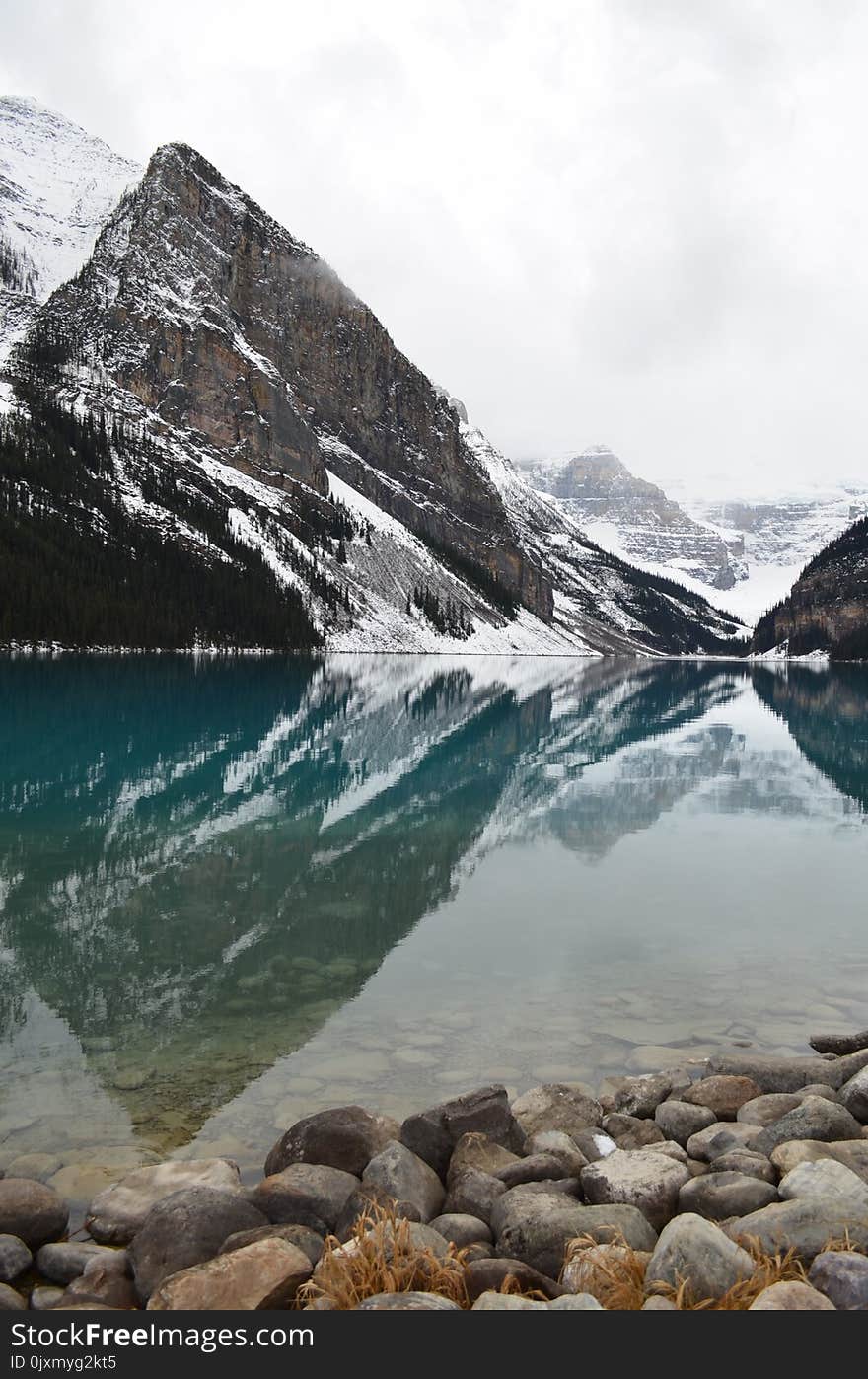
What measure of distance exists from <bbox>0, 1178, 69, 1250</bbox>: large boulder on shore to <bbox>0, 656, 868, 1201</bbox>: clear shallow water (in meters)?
0.66

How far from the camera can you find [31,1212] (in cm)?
694

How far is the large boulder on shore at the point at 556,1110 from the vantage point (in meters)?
8.79

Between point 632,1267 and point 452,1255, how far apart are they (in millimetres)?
1269

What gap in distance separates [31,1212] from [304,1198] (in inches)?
87.1

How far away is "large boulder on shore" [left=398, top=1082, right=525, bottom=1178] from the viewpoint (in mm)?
8109

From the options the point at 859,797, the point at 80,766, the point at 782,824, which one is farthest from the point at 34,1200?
the point at 859,797

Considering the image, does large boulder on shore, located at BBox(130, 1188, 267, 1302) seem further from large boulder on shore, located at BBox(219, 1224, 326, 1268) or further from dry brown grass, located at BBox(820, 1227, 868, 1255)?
dry brown grass, located at BBox(820, 1227, 868, 1255)

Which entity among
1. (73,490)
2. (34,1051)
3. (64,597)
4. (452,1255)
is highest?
(73,490)

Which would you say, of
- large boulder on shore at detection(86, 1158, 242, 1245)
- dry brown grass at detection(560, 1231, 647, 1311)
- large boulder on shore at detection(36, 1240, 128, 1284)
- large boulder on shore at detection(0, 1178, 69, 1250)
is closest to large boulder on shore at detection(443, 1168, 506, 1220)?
dry brown grass at detection(560, 1231, 647, 1311)

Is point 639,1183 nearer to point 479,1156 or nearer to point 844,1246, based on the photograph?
point 479,1156

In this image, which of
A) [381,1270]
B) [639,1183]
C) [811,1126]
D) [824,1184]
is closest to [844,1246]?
[824,1184]

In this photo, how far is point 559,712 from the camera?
65.2 m

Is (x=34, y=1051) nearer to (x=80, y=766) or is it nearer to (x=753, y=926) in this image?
(x=753, y=926)

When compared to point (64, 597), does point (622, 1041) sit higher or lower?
lower
